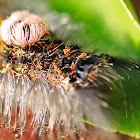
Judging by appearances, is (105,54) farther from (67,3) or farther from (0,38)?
(0,38)

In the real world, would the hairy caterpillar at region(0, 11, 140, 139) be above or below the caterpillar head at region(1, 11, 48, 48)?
below

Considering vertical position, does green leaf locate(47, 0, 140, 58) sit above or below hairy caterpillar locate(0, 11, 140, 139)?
above

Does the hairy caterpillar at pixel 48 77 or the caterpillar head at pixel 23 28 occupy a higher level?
the caterpillar head at pixel 23 28

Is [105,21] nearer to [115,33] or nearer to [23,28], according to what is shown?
[115,33]

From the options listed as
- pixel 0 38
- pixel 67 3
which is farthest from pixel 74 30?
pixel 0 38

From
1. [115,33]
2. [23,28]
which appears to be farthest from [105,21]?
[23,28]
